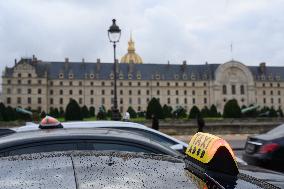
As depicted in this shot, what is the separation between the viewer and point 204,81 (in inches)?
4862

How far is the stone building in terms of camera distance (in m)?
112

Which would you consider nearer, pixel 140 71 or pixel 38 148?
pixel 38 148

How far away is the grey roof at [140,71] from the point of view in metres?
115

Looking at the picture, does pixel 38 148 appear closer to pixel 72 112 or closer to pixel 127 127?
pixel 127 127

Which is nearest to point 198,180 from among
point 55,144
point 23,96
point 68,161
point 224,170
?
point 224,170

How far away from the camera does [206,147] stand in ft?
7.47

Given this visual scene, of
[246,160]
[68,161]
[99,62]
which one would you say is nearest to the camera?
[68,161]

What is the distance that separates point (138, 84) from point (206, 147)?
388 feet

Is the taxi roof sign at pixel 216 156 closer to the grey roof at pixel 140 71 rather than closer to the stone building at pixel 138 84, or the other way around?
the stone building at pixel 138 84

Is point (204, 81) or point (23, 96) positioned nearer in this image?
point (23, 96)

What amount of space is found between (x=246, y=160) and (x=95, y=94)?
362ft

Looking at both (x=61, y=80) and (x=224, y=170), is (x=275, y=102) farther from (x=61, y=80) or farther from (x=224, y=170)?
(x=224, y=170)

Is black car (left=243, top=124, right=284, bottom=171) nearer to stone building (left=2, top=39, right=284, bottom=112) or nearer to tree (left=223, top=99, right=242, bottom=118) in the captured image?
tree (left=223, top=99, right=242, bottom=118)

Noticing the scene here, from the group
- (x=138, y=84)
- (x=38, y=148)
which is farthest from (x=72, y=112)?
(x=138, y=84)
